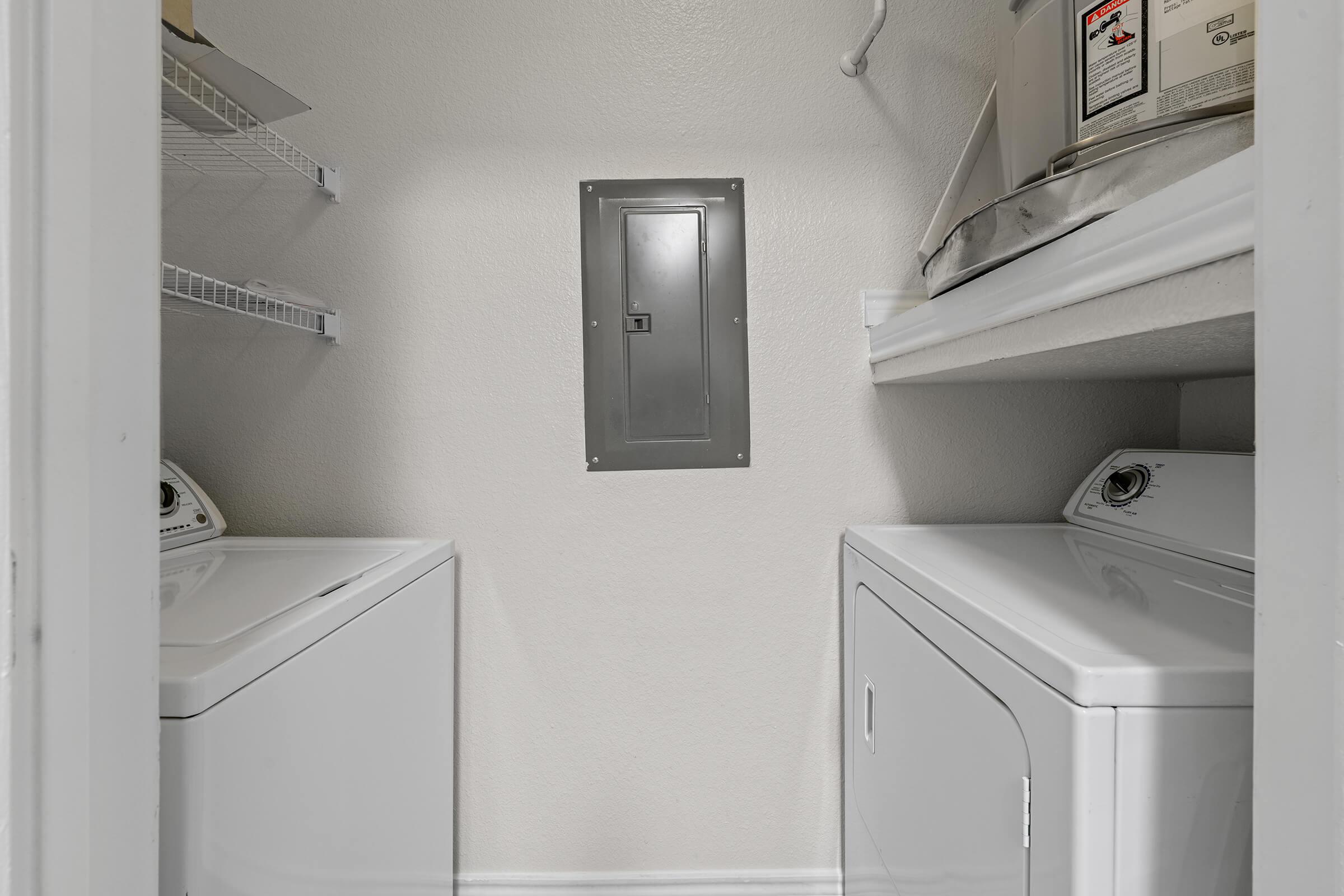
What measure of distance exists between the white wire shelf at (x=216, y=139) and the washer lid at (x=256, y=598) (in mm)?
677

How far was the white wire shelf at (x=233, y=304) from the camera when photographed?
3.73ft

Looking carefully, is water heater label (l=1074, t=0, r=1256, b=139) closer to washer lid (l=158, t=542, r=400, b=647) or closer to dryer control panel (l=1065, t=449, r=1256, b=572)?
dryer control panel (l=1065, t=449, r=1256, b=572)

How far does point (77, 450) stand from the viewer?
0.40 metres

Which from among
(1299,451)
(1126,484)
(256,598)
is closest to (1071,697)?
(1299,451)

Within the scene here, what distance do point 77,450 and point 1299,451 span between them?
0.68 metres

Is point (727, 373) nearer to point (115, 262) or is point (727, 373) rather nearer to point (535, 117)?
point (535, 117)

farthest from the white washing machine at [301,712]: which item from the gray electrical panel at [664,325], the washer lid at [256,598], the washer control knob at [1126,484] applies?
the washer control knob at [1126,484]

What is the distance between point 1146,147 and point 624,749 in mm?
1453

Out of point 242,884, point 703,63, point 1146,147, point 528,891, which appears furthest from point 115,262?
point 528,891

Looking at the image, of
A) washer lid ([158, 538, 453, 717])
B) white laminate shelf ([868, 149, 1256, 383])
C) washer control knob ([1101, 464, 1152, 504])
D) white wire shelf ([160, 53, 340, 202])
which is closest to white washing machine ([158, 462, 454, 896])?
washer lid ([158, 538, 453, 717])

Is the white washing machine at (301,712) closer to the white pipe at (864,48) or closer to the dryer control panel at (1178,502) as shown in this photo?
the dryer control panel at (1178,502)

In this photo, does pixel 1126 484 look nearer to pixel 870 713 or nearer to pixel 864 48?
pixel 870 713

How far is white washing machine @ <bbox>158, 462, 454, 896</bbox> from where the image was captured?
0.65 metres

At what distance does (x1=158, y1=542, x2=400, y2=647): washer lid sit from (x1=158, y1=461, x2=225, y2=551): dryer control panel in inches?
1.3
